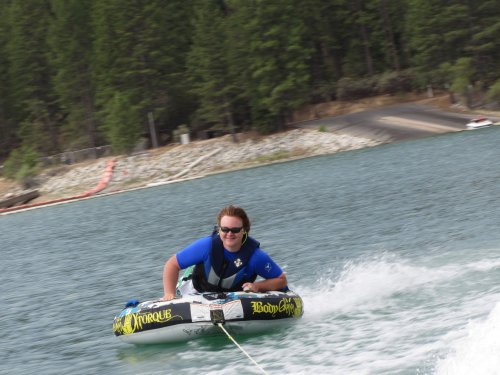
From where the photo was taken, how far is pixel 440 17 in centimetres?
7338

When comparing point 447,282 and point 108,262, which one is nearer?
point 447,282

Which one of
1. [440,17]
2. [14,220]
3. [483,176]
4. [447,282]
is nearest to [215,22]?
[440,17]

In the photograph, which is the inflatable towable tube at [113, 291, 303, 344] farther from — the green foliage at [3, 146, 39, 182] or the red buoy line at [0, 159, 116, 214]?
the green foliage at [3, 146, 39, 182]

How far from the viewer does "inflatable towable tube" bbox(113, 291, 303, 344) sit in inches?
493

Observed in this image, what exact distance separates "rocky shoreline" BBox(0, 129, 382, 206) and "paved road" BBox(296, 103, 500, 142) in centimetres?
141

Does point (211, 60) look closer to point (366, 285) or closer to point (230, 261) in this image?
point (366, 285)

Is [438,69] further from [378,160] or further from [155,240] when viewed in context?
[155,240]

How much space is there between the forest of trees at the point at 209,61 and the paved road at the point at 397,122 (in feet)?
9.02

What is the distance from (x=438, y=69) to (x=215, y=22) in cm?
1823

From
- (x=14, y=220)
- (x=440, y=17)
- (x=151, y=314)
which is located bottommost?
(x=14, y=220)

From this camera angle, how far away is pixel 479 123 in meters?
62.9

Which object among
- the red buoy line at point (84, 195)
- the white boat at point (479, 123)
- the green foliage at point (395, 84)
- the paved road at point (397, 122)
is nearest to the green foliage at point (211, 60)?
the green foliage at point (395, 84)

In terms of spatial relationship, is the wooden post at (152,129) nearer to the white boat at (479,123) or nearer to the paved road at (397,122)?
the paved road at (397,122)

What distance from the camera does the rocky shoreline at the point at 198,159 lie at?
2640 inches
